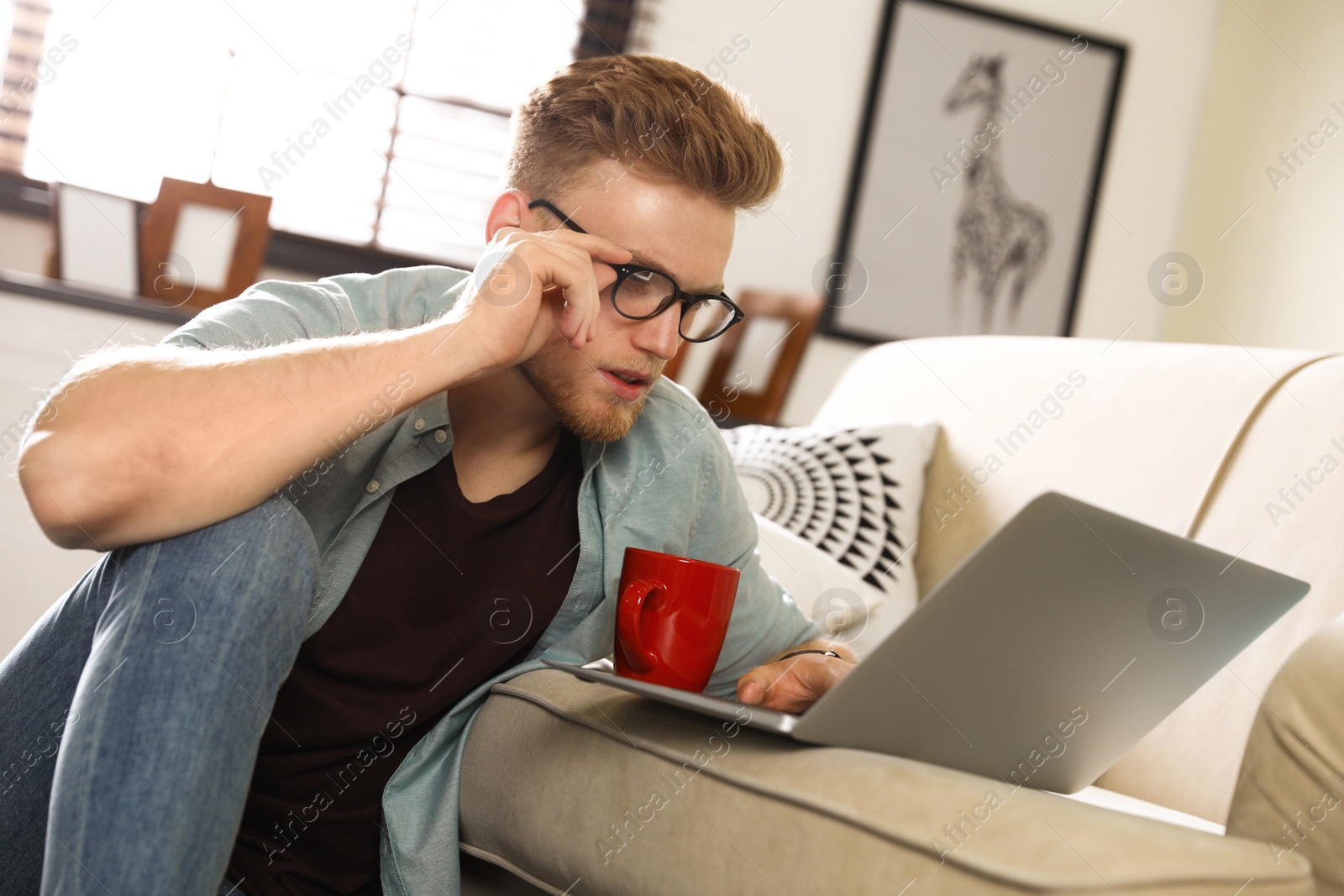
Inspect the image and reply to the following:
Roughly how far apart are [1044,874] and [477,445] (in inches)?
28.1

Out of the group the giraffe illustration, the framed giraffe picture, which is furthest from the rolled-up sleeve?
the giraffe illustration

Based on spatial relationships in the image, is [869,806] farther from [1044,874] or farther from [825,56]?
[825,56]

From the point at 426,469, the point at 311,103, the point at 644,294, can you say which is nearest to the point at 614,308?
the point at 644,294

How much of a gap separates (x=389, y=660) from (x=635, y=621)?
0.84ft

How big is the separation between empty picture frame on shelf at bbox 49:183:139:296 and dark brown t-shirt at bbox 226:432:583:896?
163 centimetres

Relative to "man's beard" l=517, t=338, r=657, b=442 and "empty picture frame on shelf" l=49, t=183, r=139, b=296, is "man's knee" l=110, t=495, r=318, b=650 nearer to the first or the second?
"man's beard" l=517, t=338, r=657, b=442

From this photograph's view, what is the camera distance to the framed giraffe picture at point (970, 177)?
3.02 meters

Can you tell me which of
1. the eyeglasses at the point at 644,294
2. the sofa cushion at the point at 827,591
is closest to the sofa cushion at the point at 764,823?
the eyeglasses at the point at 644,294

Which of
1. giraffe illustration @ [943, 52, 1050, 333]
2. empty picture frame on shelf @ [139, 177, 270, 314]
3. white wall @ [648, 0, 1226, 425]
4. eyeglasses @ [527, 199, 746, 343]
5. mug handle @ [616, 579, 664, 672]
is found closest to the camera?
mug handle @ [616, 579, 664, 672]

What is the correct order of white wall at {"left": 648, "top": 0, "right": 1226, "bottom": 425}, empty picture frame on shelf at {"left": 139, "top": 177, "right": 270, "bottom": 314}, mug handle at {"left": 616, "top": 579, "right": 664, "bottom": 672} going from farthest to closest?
Answer: white wall at {"left": 648, "top": 0, "right": 1226, "bottom": 425}, empty picture frame on shelf at {"left": 139, "top": 177, "right": 270, "bottom": 314}, mug handle at {"left": 616, "top": 579, "right": 664, "bottom": 672}

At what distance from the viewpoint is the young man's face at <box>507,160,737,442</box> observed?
3.37ft

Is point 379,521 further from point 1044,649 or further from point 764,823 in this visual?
point 1044,649

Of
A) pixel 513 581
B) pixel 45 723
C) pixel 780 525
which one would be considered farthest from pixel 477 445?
pixel 780 525

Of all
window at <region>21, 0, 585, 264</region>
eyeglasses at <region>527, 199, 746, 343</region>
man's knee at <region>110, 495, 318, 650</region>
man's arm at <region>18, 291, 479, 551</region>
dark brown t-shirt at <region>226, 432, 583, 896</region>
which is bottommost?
dark brown t-shirt at <region>226, 432, 583, 896</region>
